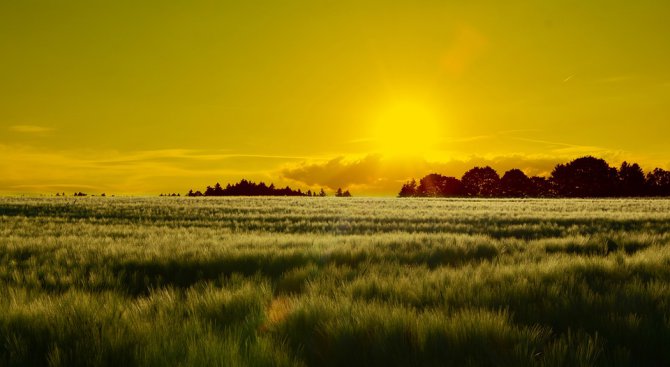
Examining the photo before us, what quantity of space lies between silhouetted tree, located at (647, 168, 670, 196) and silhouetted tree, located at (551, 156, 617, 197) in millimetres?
7916

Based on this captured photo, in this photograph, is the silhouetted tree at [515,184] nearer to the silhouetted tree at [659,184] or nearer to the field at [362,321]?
the silhouetted tree at [659,184]

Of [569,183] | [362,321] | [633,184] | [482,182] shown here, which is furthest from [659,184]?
[362,321]

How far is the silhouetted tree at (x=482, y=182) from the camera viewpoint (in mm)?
126938

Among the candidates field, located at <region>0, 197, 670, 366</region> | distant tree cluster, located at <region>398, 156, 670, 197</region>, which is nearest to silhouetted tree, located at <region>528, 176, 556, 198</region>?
distant tree cluster, located at <region>398, 156, 670, 197</region>

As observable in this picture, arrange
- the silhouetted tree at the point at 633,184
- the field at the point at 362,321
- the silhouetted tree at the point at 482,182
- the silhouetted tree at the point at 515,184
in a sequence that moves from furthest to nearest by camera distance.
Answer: the silhouetted tree at the point at 482,182
the silhouetted tree at the point at 515,184
the silhouetted tree at the point at 633,184
the field at the point at 362,321

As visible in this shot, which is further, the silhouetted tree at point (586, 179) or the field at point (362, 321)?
the silhouetted tree at point (586, 179)

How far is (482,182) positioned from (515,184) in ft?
26.2

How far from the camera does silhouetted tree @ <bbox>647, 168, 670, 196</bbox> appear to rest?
116m

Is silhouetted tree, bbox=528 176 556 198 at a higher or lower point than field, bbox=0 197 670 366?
higher

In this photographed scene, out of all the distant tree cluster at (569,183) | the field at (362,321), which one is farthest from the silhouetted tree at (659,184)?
the field at (362,321)

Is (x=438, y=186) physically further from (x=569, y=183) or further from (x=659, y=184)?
(x=659, y=184)

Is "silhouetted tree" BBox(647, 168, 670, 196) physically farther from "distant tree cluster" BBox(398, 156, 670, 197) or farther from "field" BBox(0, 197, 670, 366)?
"field" BBox(0, 197, 670, 366)

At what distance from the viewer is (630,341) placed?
395cm

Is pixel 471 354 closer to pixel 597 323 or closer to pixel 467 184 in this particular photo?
pixel 597 323
